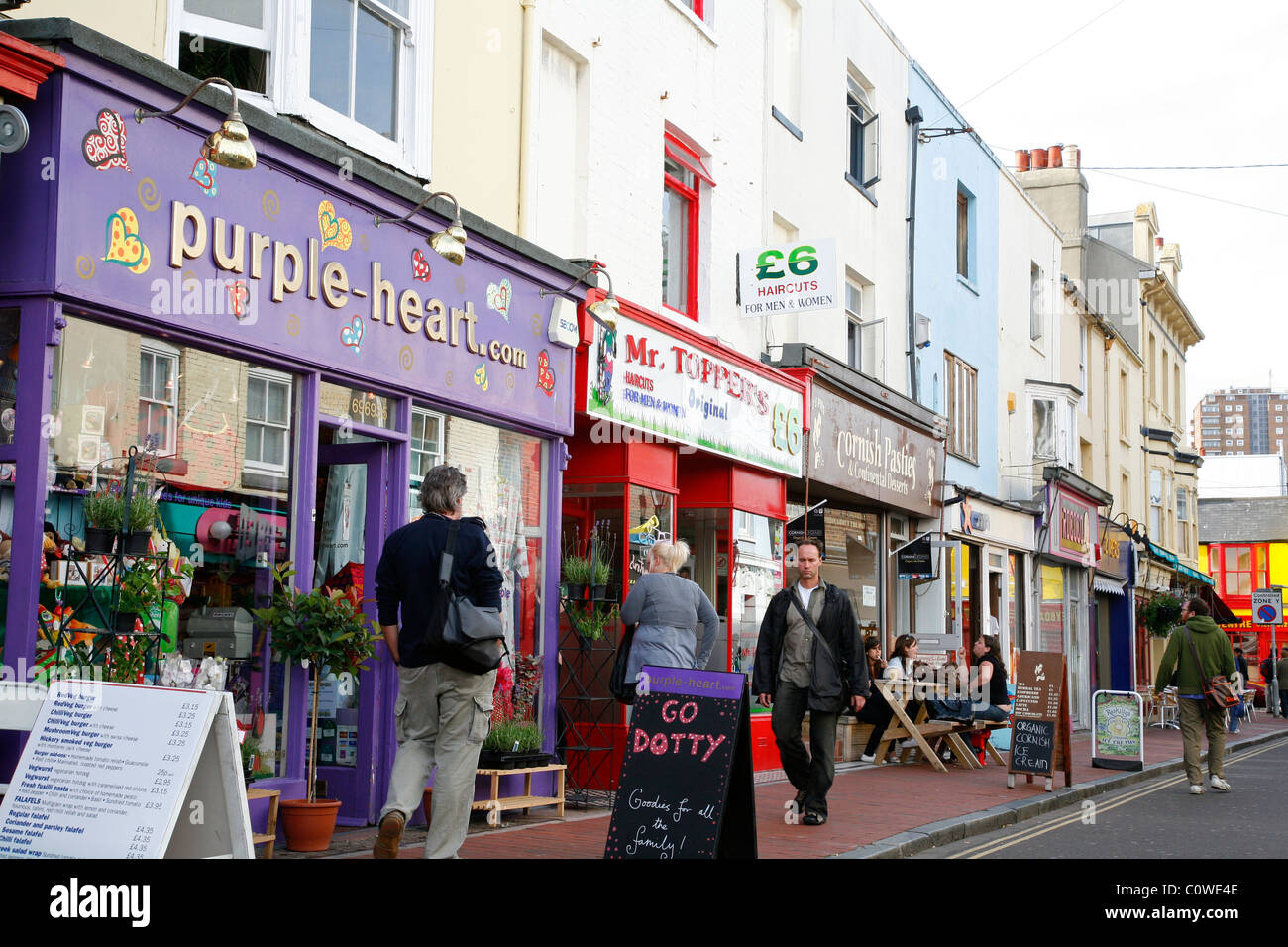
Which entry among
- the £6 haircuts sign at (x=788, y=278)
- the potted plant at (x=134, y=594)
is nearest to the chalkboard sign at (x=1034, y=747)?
the £6 haircuts sign at (x=788, y=278)

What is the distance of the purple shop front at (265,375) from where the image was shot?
633 centimetres

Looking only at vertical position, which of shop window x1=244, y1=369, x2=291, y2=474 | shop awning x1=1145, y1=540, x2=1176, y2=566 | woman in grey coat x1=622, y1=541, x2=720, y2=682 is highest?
shop awning x1=1145, y1=540, x2=1176, y2=566

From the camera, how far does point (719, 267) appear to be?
14.0 m

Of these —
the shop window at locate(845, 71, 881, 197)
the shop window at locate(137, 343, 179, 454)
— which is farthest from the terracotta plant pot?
the shop window at locate(845, 71, 881, 197)

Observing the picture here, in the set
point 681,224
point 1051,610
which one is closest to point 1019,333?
point 1051,610

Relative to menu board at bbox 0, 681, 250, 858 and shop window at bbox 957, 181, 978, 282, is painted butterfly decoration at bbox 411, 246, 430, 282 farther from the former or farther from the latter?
shop window at bbox 957, 181, 978, 282

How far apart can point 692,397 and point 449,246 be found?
15.3 feet

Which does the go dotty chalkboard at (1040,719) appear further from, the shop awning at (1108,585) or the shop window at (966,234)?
the shop awning at (1108,585)

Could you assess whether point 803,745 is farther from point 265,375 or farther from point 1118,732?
point 1118,732

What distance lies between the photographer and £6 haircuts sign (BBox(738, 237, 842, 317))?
Result: 13.9m

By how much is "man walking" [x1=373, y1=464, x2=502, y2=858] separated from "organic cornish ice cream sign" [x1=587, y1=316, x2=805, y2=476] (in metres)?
4.38
